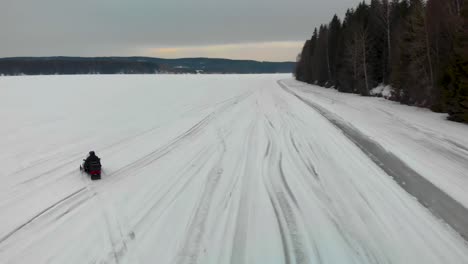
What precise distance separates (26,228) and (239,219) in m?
3.46

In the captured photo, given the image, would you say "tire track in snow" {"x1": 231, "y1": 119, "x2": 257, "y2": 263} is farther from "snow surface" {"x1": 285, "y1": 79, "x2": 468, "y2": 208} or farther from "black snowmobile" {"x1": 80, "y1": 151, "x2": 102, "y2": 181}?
"snow surface" {"x1": 285, "y1": 79, "x2": 468, "y2": 208}

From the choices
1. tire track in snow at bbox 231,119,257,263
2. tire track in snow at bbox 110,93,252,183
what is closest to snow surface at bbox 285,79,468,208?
tire track in snow at bbox 231,119,257,263

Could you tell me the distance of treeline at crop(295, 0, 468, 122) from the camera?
20188 mm

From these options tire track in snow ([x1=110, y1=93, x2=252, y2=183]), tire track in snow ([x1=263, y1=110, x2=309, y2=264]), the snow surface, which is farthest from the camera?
tire track in snow ([x1=110, y1=93, x2=252, y2=183])

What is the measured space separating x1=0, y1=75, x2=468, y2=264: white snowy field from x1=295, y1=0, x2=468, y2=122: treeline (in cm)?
572

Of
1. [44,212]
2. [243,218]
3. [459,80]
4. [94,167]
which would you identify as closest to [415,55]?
[459,80]

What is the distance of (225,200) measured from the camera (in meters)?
7.73

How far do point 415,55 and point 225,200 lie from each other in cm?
2619

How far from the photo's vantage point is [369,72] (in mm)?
47438

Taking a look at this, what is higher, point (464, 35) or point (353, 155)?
point (464, 35)

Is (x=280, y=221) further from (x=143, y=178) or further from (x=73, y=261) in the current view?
(x=143, y=178)

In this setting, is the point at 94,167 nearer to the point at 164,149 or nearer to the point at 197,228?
the point at 164,149

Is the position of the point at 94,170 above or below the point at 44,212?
above

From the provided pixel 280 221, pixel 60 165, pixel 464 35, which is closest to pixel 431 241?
pixel 280 221
